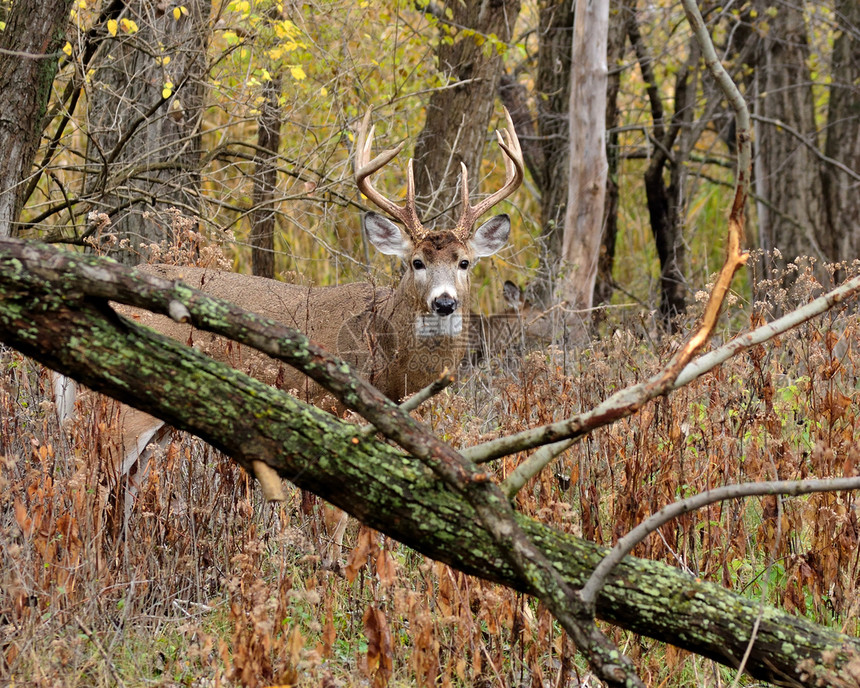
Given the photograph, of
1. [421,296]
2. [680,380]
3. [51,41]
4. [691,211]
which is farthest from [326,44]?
[691,211]

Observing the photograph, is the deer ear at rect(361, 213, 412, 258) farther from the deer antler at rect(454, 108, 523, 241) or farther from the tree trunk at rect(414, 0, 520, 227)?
the tree trunk at rect(414, 0, 520, 227)

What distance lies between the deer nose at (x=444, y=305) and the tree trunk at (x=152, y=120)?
211 centimetres

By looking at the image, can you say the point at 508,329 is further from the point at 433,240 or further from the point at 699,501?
the point at 699,501

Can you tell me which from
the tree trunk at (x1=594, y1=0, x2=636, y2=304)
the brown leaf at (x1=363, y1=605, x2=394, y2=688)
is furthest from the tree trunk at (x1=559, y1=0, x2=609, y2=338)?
the brown leaf at (x1=363, y1=605, x2=394, y2=688)

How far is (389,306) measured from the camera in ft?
21.7

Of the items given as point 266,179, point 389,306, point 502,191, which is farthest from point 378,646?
→ point 266,179

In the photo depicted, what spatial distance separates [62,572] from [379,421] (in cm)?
163

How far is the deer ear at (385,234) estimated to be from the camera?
6.94 meters

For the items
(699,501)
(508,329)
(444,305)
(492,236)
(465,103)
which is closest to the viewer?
(699,501)

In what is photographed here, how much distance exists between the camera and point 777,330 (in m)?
2.85

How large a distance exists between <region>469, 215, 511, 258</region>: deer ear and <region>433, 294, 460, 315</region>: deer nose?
1259mm

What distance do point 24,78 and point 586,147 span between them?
5845 mm

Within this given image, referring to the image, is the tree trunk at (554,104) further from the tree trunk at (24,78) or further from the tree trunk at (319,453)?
the tree trunk at (319,453)

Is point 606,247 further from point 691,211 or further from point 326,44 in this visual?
point 326,44
